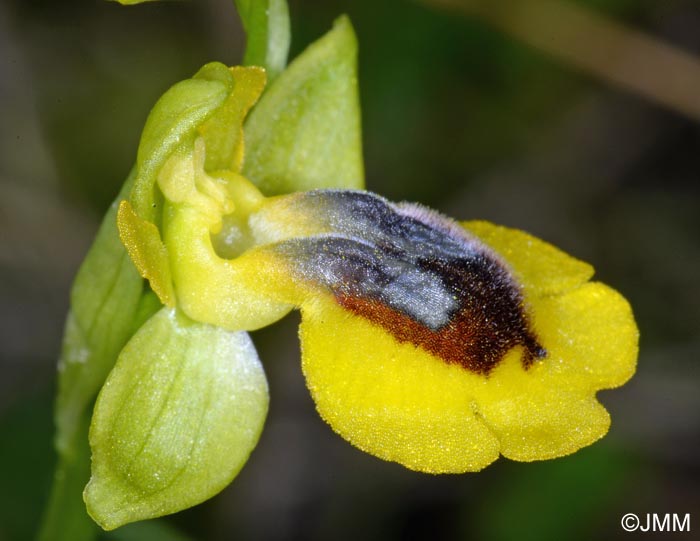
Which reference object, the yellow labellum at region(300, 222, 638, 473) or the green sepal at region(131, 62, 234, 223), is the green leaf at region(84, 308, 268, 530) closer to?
the yellow labellum at region(300, 222, 638, 473)

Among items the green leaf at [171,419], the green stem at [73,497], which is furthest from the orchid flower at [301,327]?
the green stem at [73,497]

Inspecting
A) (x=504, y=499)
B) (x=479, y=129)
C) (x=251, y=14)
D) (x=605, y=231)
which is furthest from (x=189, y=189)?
(x=605, y=231)

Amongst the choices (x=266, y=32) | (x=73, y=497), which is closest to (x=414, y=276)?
(x=266, y=32)

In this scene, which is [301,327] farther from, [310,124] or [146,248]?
[310,124]

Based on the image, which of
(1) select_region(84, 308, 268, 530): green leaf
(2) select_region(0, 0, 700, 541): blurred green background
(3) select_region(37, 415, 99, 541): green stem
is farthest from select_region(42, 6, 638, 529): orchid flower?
(2) select_region(0, 0, 700, 541): blurred green background

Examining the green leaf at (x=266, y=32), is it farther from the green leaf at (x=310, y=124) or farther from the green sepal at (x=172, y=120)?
the green sepal at (x=172, y=120)

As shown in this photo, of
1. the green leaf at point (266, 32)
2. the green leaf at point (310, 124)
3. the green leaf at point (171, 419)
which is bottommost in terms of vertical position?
the green leaf at point (171, 419)
